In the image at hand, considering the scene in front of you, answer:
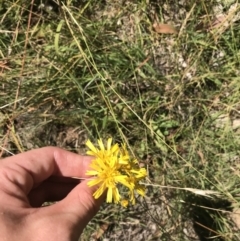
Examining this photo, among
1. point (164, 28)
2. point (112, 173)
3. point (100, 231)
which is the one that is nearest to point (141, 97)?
point (164, 28)

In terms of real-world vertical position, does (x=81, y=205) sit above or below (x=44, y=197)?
above

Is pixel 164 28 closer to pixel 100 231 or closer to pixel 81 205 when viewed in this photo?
pixel 100 231

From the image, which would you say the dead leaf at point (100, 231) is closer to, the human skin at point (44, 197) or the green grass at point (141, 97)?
the green grass at point (141, 97)

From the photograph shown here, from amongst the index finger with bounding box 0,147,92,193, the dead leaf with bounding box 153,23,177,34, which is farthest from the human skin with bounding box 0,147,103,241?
the dead leaf with bounding box 153,23,177,34

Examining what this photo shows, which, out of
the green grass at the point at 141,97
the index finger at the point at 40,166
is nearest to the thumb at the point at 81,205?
the index finger at the point at 40,166

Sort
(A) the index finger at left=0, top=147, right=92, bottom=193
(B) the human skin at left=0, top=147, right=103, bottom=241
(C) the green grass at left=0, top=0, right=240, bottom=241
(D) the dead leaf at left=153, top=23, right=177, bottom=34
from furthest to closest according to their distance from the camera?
(D) the dead leaf at left=153, top=23, right=177, bottom=34, (C) the green grass at left=0, top=0, right=240, bottom=241, (A) the index finger at left=0, top=147, right=92, bottom=193, (B) the human skin at left=0, top=147, right=103, bottom=241

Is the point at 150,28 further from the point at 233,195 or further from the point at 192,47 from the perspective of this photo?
the point at 233,195

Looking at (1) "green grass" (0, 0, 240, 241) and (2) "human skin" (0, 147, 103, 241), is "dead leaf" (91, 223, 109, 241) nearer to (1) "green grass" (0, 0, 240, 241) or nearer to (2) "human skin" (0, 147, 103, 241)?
(1) "green grass" (0, 0, 240, 241)
